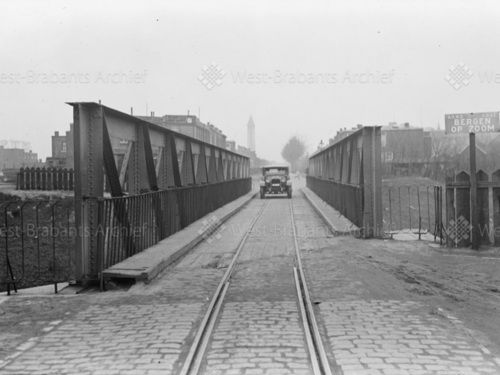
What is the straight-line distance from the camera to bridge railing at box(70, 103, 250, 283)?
27.2 feet

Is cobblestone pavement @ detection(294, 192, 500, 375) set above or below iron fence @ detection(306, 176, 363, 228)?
below

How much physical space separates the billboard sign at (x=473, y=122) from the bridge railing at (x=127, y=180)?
Answer: 6.60 m

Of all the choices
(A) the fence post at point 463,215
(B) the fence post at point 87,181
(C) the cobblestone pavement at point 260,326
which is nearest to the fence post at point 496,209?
(A) the fence post at point 463,215

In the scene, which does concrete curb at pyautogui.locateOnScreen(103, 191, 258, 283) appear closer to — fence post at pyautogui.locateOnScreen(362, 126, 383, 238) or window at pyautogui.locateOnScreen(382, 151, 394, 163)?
fence post at pyautogui.locateOnScreen(362, 126, 383, 238)

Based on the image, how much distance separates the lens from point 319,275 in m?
9.09

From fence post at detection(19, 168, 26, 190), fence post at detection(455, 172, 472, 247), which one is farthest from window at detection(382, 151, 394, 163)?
fence post at detection(455, 172, 472, 247)

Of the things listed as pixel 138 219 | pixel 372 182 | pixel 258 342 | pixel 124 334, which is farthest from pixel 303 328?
pixel 372 182

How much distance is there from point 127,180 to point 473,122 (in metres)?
8.10

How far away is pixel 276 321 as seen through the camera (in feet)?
20.0

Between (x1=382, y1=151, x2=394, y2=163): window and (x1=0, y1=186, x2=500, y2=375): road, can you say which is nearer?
(x1=0, y1=186, x2=500, y2=375): road

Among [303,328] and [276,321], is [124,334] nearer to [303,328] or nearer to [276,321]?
[276,321]

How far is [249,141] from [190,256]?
6565 inches

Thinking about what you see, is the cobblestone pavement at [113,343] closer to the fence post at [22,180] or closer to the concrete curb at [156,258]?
the concrete curb at [156,258]

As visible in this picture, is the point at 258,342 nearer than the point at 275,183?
Yes
